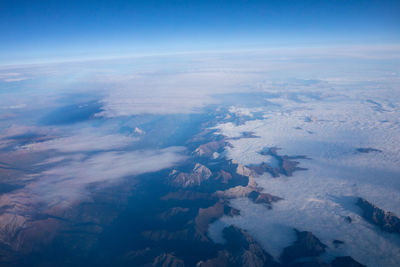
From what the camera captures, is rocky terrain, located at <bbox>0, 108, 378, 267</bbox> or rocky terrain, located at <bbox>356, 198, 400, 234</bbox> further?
rocky terrain, located at <bbox>356, 198, 400, 234</bbox>

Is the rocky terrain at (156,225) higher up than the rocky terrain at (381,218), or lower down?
lower down

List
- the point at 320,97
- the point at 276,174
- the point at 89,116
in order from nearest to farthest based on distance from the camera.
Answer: the point at 276,174
the point at 89,116
the point at 320,97

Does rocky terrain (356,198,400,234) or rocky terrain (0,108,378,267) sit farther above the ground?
rocky terrain (356,198,400,234)

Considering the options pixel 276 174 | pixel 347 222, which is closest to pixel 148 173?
pixel 276 174

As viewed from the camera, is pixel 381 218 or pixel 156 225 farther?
pixel 156 225

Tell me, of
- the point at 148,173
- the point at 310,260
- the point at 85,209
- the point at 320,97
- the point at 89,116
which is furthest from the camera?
the point at 320,97

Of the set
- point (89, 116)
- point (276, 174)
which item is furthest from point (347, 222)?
point (89, 116)

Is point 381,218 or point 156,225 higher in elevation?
point 381,218

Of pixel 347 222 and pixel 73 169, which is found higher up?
pixel 347 222

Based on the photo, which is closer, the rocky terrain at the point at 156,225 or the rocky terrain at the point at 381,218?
the rocky terrain at the point at 156,225

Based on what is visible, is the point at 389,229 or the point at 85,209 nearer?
the point at 389,229

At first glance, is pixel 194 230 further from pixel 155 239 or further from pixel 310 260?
pixel 310 260
